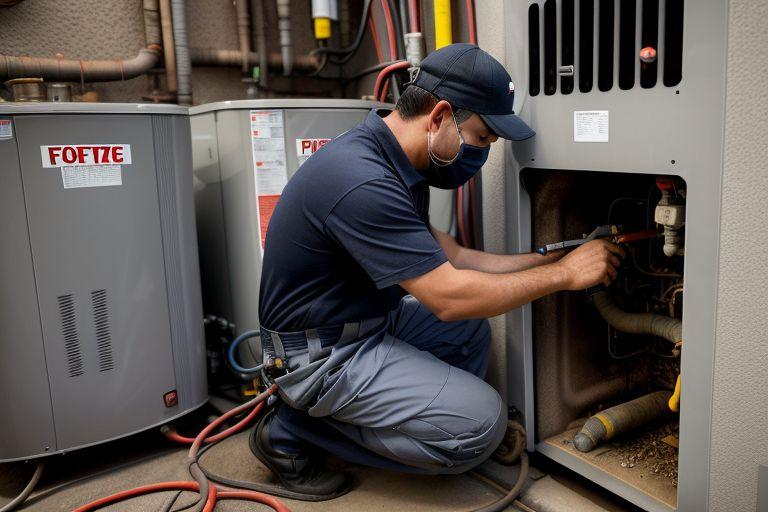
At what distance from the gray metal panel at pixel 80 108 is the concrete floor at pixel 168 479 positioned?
2.81 feet

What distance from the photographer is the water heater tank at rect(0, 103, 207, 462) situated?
1388 mm

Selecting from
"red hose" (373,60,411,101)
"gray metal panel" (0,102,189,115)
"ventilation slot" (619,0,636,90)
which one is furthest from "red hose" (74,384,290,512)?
"ventilation slot" (619,0,636,90)

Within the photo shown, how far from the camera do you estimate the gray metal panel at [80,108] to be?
1345mm

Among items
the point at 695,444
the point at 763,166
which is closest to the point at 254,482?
the point at 695,444

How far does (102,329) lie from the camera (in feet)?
4.93

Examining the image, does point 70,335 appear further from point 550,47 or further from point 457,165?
point 550,47

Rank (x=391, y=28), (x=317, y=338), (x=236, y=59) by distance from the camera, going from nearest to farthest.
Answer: (x=317, y=338) < (x=391, y=28) < (x=236, y=59)

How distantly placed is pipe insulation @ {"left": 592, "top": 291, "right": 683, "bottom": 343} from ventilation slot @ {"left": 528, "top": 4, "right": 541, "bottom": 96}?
50 centimetres

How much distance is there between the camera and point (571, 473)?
1.43 metres

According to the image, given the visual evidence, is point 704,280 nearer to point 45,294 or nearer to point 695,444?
point 695,444

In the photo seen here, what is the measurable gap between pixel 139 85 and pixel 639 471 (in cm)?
178

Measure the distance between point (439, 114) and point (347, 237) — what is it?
31 centimetres

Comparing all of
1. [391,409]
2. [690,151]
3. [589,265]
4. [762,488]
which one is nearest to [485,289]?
[589,265]

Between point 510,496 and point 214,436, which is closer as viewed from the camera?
point 510,496
